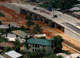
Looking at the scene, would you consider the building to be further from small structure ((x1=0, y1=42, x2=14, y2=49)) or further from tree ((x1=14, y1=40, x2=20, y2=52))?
small structure ((x1=0, y1=42, x2=14, y2=49))

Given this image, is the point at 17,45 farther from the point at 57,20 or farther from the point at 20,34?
the point at 57,20

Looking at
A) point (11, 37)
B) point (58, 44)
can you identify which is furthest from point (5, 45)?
point (58, 44)

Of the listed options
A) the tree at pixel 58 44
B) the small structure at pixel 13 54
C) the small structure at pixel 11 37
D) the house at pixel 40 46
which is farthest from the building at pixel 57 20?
the small structure at pixel 13 54

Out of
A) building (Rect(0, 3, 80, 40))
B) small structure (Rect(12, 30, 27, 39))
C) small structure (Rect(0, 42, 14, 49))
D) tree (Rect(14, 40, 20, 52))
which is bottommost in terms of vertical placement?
building (Rect(0, 3, 80, 40))

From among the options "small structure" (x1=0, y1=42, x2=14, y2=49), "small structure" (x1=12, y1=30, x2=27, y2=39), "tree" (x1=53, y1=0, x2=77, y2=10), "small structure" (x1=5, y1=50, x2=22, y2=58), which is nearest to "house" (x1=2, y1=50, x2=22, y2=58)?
"small structure" (x1=5, y1=50, x2=22, y2=58)

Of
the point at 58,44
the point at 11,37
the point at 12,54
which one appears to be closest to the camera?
the point at 12,54

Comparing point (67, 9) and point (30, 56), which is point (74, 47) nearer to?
point (30, 56)

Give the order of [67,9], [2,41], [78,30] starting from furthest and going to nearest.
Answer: [67,9]
[78,30]
[2,41]

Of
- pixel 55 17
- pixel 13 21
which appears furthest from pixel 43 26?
pixel 13 21
